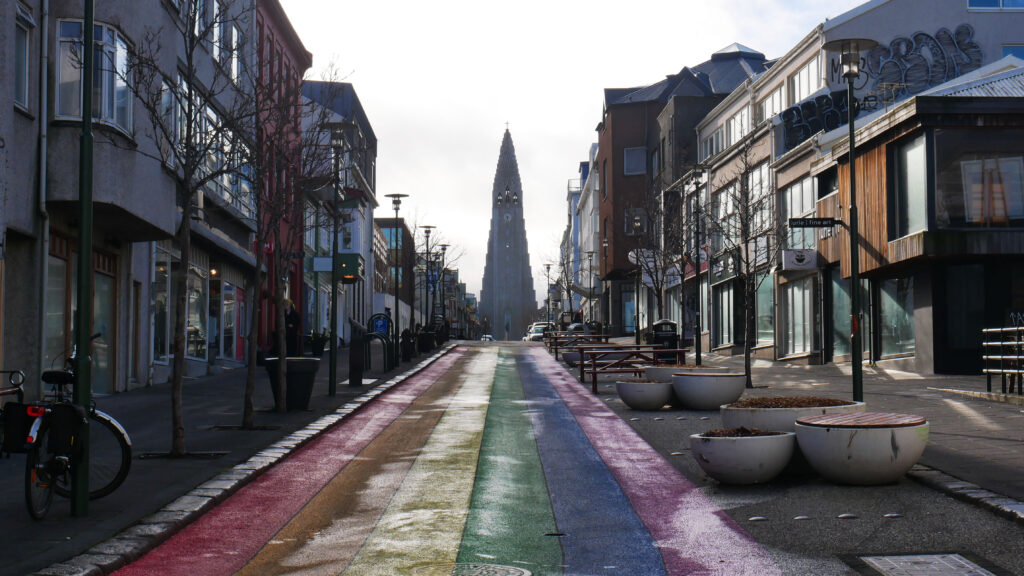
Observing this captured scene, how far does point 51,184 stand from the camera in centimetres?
1683

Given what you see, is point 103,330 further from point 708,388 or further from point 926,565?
point 926,565

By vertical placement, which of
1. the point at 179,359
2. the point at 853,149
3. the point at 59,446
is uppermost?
the point at 853,149

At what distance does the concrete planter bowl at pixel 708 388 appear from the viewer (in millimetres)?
16609

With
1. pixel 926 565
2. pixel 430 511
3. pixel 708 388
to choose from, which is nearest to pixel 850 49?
pixel 708 388

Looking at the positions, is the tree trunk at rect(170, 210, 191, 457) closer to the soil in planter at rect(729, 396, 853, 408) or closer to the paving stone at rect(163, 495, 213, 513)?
the paving stone at rect(163, 495, 213, 513)

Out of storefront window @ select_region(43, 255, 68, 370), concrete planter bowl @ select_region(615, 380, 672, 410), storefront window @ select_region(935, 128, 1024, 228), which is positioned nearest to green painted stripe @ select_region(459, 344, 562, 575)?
concrete planter bowl @ select_region(615, 380, 672, 410)

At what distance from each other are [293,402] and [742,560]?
1143cm

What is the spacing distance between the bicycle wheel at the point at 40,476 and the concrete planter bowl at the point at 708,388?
10828mm

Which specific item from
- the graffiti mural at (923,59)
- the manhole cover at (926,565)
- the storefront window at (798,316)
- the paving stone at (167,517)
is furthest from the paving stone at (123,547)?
the graffiti mural at (923,59)

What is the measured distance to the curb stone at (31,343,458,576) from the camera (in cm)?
636

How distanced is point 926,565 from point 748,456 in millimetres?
2939

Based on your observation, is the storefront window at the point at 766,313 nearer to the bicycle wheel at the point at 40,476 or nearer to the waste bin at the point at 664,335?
the waste bin at the point at 664,335

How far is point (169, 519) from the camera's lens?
25.7 feet

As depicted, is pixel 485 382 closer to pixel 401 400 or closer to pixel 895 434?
pixel 401 400
